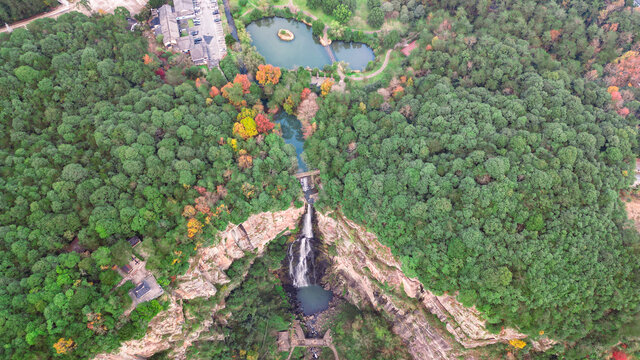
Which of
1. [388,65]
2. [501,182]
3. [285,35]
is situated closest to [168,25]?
[285,35]

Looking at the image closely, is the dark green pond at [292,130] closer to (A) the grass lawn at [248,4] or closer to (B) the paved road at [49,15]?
(A) the grass lawn at [248,4]

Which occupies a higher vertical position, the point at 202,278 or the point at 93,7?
the point at 93,7

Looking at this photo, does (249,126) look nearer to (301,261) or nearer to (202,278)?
(202,278)

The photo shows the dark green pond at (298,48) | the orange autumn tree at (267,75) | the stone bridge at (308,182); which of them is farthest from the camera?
the dark green pond at (298,48)

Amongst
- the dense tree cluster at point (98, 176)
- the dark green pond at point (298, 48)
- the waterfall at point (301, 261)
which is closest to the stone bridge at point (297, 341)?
the waterfall at point (301, 261)

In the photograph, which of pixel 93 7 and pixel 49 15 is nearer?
pixel 49 15
